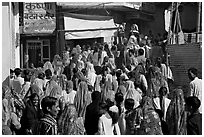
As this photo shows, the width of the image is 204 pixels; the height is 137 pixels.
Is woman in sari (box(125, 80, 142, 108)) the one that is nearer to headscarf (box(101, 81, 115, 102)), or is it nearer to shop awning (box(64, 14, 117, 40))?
headscarf (box(101, 81, 115, 102))

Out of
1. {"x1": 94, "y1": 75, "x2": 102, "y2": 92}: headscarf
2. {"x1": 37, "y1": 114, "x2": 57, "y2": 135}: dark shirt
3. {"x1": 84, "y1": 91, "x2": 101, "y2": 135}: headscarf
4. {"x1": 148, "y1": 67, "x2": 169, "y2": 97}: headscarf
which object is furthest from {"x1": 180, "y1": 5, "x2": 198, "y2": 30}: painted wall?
{"x1": 37, "y1": 114, "x2": 57, "y2": 135}: dark shirt

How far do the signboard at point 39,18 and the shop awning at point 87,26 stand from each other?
90cm

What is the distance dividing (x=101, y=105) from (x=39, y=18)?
10428mm

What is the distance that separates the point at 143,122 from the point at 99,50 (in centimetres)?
649

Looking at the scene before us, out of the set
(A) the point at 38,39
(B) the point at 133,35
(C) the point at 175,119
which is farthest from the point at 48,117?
(A) the point at 38,39

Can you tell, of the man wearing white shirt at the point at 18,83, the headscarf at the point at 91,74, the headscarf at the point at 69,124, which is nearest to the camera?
the headscarf at the point at 69,124

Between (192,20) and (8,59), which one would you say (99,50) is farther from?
(192,20)

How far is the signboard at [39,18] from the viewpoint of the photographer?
49.4ft

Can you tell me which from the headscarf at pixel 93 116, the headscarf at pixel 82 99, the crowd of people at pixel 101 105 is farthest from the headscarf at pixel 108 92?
the headscarf at pixel 93 116

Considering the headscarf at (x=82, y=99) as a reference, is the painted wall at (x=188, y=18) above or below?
above

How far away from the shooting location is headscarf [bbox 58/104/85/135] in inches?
176

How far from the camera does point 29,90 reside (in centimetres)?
721

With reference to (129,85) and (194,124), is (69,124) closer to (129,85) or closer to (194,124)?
(194,124)

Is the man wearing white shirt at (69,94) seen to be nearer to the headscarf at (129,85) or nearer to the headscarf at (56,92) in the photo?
the headscarf at (56,92)
